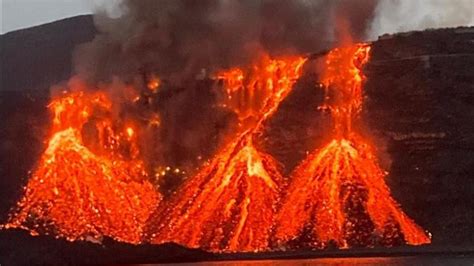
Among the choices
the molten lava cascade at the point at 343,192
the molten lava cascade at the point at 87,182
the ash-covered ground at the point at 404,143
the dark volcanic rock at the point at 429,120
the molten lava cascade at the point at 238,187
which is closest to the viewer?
the ash-covered ground at the point at 404,143

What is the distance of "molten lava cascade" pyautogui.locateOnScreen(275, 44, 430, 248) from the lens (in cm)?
8719

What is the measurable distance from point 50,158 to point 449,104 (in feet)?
120

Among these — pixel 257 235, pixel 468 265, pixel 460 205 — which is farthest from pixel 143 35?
pixel 468 265

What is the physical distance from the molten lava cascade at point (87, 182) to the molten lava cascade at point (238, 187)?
377 cm

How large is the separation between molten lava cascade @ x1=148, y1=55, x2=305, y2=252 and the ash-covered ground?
6.22ft

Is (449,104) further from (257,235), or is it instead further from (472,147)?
(257,235)

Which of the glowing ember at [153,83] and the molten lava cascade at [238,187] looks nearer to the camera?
the molten lava cascade at [238,187]

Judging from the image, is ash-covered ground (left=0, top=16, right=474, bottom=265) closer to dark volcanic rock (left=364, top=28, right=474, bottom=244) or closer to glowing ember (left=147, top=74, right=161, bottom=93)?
dark volcanic rock (left=364, top=28, right=474, bottom=244)

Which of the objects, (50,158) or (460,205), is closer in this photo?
(460,205)

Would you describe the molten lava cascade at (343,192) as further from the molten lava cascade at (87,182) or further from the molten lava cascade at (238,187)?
the molten lava cascade at (87,182)

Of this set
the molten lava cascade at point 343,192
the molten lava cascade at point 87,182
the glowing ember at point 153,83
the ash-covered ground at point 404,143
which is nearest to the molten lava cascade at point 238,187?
the ash-covered ground at point 404,143

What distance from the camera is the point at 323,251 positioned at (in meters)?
84.1

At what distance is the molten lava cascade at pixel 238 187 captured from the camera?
9006 cm

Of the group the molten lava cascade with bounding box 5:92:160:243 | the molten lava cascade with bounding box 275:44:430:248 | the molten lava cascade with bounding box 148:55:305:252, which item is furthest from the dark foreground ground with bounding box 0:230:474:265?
the molten lava cascade with bounding box 5:92:160:243
